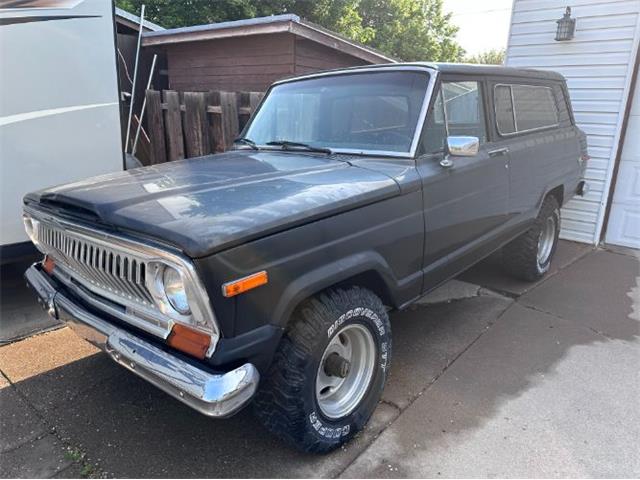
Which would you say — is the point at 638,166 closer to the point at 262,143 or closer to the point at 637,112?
the point at 637,112

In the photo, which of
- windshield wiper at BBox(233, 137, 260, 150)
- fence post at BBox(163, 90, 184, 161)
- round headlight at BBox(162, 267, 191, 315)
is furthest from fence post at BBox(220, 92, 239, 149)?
round headlight at BBox(162, 267, 191, 315)

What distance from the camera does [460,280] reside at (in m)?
4.98

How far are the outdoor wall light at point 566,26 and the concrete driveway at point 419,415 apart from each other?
381 cm

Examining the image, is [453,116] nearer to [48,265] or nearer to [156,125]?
[48,265]

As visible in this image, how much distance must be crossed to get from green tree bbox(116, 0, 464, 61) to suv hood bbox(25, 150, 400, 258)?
14.6 meters

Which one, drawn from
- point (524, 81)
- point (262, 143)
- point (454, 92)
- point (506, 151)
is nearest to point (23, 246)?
point (262, 143)

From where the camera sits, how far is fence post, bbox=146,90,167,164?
24.0ft

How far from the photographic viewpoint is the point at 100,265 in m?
2.27

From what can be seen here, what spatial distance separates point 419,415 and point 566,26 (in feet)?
18.2

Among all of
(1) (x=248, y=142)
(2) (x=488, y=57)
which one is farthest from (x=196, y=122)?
(2) (x=488, y=57)

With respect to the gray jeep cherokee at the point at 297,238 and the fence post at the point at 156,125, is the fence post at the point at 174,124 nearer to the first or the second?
the fence post at the point at 156,125

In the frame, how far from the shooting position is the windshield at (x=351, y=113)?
3143 mm

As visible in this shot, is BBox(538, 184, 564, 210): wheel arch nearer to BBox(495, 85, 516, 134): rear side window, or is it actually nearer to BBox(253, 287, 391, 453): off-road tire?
BBox(495, 85, 516, 134): rear side window

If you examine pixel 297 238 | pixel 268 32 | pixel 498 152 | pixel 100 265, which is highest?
pixel 268 32
